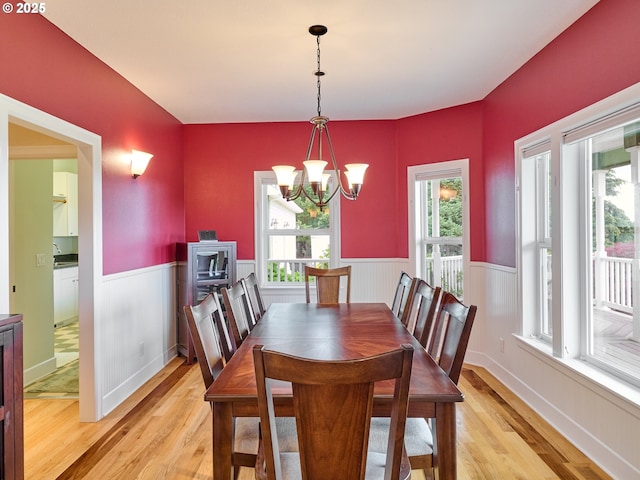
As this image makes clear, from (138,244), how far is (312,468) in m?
3.00

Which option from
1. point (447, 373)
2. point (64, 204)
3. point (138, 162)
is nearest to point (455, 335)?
point (447, 373)

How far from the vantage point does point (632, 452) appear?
209 cm

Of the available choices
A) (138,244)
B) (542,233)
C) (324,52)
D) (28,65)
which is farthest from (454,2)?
(138,244)

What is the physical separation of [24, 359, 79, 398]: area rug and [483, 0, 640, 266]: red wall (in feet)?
12.7

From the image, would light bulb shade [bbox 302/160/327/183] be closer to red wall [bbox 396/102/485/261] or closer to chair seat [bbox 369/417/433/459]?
chair seat [bbox 369/417/433/459]

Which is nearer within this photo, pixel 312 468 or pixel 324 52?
pixel 312 468

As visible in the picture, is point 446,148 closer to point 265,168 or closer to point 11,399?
point 265,168

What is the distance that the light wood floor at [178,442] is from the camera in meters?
2.27

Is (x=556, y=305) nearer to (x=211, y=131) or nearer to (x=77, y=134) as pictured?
(x=77, y=134)

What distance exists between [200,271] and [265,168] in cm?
139

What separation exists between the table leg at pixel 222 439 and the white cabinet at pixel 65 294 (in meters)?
5.46

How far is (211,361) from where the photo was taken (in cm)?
189

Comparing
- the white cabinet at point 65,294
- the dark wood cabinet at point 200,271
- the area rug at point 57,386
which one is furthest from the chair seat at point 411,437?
the white cabinet at point 65,294

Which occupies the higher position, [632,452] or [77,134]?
[77,134]
